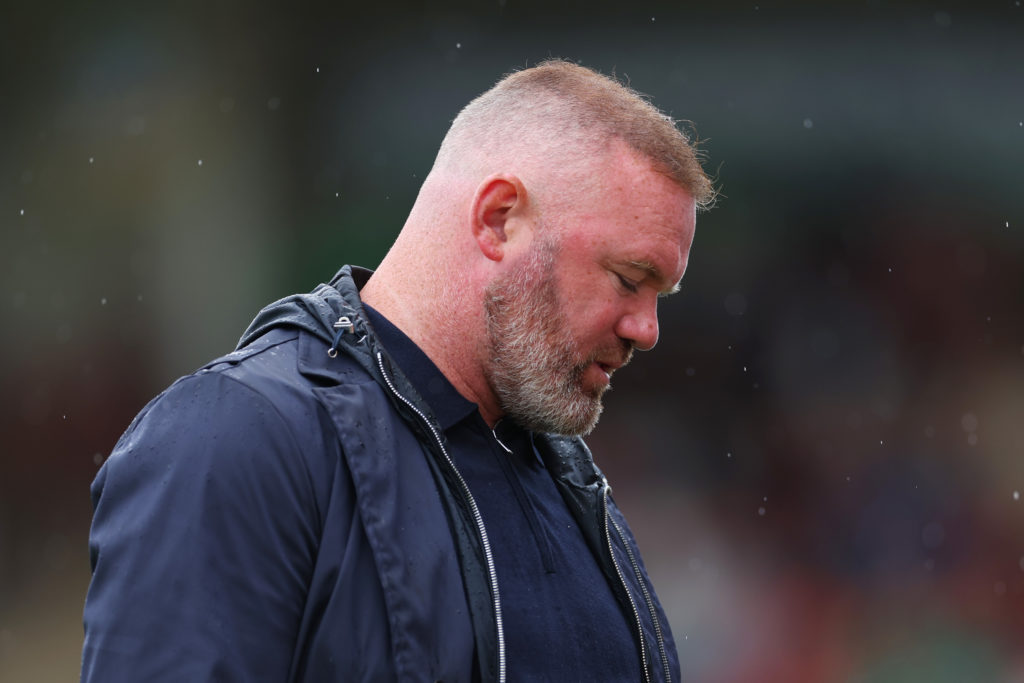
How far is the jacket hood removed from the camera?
58.6 inches

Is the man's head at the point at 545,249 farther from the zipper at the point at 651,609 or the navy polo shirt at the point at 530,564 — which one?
the zipper at the point at 651,609

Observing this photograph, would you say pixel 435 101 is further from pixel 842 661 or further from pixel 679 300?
pixel 842 661

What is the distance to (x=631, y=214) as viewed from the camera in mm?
1659

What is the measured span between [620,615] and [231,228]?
3.01 metres

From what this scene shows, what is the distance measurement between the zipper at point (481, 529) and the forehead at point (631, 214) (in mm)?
Answer: 369

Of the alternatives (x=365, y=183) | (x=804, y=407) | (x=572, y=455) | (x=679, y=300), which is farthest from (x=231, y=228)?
(x=572, y=455)

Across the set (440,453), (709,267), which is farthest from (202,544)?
(709,267)

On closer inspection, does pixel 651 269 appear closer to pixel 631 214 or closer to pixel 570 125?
pixel 631 214

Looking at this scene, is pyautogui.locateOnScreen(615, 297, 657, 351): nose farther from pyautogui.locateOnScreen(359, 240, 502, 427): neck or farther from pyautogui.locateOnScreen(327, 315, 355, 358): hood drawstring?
pyautogui.locateOnScreen(327, 315, 355, 358): hood drawstring

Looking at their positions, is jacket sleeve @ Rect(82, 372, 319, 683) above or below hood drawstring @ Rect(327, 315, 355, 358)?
below

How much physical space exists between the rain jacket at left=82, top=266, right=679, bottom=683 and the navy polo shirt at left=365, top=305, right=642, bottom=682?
0.08m

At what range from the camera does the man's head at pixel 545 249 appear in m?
1.62

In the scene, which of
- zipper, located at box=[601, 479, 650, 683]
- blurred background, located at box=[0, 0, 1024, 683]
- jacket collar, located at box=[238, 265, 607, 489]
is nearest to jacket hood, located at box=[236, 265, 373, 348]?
jacket collar, located at box=[238, 265, 607, 489]

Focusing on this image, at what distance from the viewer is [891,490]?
406 centimetres
